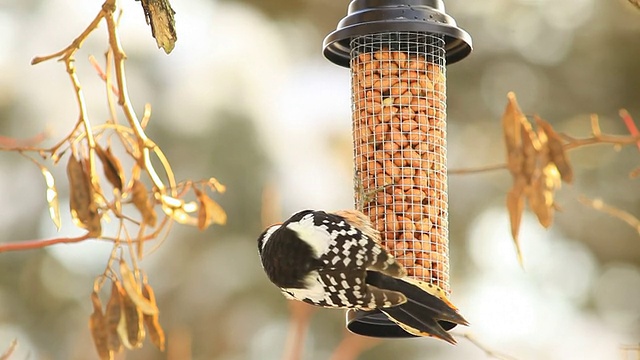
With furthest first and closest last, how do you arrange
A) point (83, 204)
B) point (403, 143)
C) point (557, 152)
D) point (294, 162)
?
point (294, 162) < point (403, 143) < point (557, 152) < point (83, 204)

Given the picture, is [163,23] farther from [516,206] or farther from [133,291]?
[516,206]

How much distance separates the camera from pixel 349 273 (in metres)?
4.27

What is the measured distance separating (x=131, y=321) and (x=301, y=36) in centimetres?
886

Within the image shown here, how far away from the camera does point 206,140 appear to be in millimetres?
11430

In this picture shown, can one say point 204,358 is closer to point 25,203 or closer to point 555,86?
point 25,203

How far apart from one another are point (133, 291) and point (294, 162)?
716cm

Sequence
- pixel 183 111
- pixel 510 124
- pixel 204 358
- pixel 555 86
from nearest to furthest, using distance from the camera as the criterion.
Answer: pixel 510 124
pixel 204 358
pixel 183 111
pixel 555 86

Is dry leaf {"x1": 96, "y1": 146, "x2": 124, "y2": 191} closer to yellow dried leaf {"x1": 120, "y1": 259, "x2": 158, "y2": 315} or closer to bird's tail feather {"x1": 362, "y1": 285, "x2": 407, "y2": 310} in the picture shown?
yellow dried leaf {"x1": 120, "y1": 259, "x2": 158, "y2": 315}

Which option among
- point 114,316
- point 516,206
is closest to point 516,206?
point 516,206

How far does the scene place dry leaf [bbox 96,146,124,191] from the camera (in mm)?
3879

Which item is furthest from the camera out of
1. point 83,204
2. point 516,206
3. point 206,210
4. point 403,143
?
point 403,143

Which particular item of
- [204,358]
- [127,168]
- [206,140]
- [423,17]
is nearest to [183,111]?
[206,140]

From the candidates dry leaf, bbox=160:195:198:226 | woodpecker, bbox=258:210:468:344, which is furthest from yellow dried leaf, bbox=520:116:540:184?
dry leaf, bbox=160:195:198:226

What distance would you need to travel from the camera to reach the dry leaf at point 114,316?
4062 millimetres
